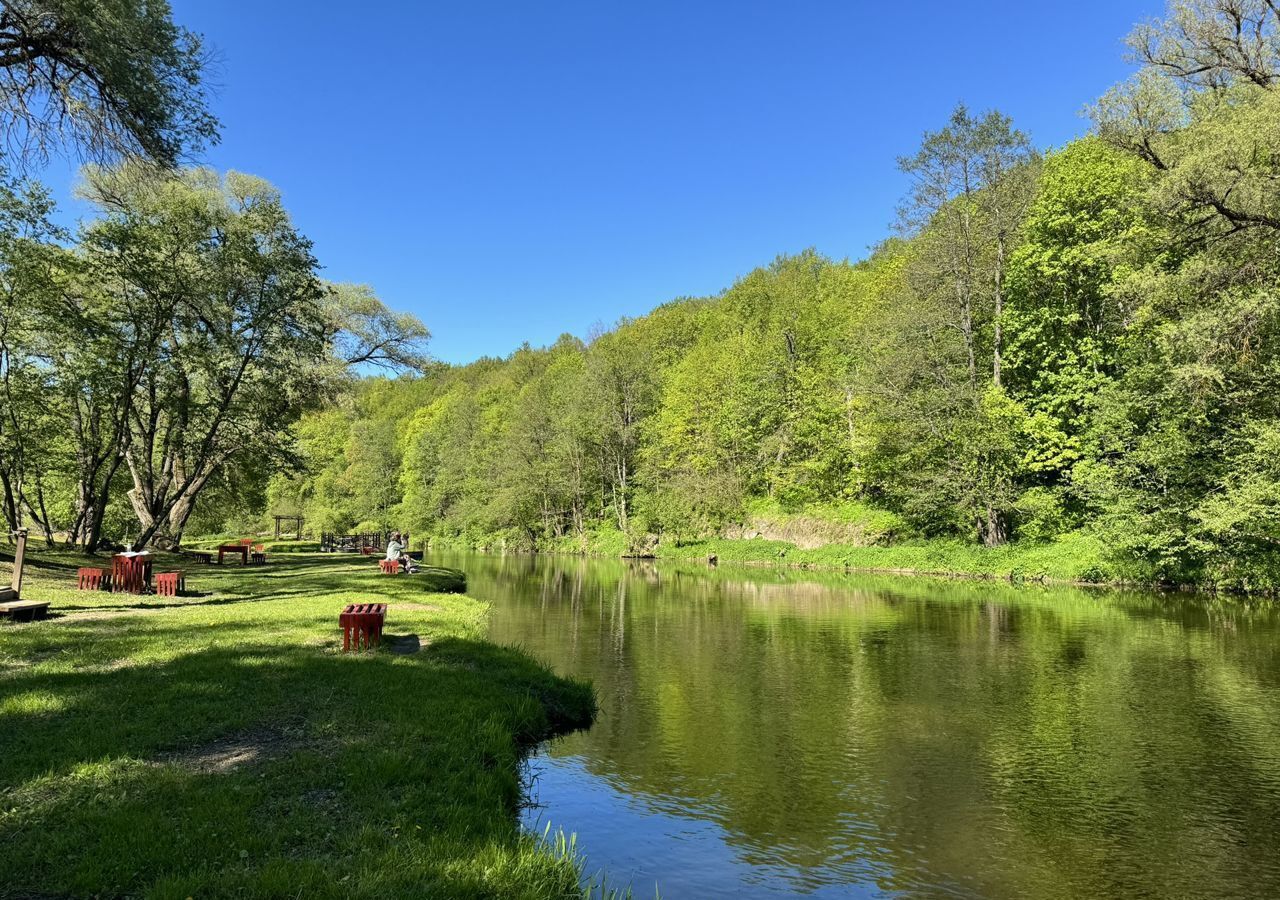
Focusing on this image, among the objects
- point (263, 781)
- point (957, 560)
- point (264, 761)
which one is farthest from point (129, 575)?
point (957, 560)

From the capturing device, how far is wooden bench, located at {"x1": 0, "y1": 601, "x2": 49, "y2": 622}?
41.7 feet

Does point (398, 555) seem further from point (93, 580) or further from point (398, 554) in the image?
point (93, 580)

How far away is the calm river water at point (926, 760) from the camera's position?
264 inches

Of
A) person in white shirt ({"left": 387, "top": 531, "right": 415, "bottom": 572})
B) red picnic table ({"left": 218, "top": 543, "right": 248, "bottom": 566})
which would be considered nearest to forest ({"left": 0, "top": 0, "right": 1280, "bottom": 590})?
red picnic table ({"left": 218, "top": 543, "right": 248, "bottom": 566})

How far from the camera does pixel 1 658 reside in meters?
9.77

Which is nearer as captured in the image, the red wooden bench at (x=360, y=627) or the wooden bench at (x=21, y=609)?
the red wooden bench at (x=360, y=627)

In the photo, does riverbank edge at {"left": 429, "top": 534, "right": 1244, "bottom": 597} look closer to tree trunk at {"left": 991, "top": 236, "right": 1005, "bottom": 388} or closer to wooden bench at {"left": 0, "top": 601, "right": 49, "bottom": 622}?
tree trunk at {"left": 991, "top": 236, "right": 1005, "bottom": 388}

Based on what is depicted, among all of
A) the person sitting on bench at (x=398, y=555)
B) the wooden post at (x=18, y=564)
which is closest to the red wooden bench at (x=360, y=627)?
the wooden post at (x=18, y=564)

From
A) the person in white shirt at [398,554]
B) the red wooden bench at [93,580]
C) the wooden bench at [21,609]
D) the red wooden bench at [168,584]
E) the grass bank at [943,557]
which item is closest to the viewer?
the wooden bench at [21,609]

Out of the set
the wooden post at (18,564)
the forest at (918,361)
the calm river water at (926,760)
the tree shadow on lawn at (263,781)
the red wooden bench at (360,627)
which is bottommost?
the calm river water at (926,760)

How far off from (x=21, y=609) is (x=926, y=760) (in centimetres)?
1532

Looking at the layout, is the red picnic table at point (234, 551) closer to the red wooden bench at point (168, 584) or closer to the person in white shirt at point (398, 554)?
the person in white shirt at point (398, 554)

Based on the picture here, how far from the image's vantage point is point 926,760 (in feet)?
30.8

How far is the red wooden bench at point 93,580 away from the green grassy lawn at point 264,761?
214 inches
